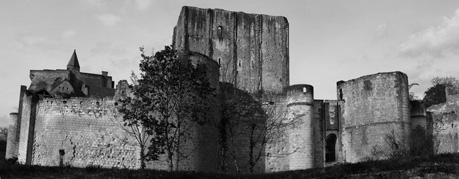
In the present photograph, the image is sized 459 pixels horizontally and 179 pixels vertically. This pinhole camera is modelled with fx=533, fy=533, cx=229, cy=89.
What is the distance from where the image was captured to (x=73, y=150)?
103 feet

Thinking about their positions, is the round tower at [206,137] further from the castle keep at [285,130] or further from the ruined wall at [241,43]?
the ruined wall at [241,43]

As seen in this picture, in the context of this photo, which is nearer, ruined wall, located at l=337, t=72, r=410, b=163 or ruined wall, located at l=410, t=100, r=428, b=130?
ruined wall, located at l=337, t=72, r=410, b=163

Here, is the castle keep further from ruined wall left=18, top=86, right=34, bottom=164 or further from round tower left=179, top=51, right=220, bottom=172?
round tower left=179, top=51, right=220, bottom=172

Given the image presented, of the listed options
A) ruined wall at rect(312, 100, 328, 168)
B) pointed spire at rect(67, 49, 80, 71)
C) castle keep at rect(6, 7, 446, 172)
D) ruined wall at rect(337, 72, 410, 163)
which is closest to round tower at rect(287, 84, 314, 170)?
castle keep at rect(6, 7, 446, 172)

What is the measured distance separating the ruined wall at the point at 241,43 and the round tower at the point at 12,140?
1412 centimetres

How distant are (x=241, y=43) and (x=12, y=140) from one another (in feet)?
64.2

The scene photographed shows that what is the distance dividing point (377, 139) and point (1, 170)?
2226cm

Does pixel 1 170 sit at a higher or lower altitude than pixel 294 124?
lower

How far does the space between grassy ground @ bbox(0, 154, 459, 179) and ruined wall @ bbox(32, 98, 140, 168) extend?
1373 centimetres

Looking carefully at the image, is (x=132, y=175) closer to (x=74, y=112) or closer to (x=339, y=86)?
(x=74, y=112)

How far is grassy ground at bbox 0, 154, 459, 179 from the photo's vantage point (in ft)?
45.6

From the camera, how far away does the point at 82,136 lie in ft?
103

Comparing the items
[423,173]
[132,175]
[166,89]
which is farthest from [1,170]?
[423,173]

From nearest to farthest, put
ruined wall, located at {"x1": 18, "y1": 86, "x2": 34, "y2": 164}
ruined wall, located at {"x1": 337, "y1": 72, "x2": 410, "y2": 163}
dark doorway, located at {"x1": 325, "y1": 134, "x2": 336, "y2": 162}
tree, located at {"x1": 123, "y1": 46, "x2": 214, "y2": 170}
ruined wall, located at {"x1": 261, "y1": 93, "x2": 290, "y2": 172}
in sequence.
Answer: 1. tree, located at {"x1": 123, "y1": 46, "x2": 214, "y2": 170}
2. ruined wall, located at {"x1": 337, "y1": 72, "x2": 410, "y2": 163}
3. ruined wall, located at {"x1": 18, "y1": 86, "x2": 34, "y2": 164}
4. ruined wall, located at {"x1": 261, "y1": 93, "x2": 290, "y2": 172}
5. dark doorway, located at {"x1": 325, "y1": 134, "x2": 336, "y2": 162}
